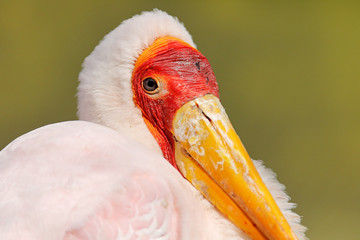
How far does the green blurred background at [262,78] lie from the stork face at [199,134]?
1.87 metres

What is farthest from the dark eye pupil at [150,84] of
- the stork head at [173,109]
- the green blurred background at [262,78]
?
the green blurred background at [262,78]

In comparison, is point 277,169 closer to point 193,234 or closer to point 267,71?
point 267,71

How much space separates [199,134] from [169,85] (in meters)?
0.14

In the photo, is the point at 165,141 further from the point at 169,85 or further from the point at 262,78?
the point at 262,78

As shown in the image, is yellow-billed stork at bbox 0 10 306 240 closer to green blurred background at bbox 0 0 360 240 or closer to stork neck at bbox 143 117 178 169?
stork neck at bbox 143 117 178 169

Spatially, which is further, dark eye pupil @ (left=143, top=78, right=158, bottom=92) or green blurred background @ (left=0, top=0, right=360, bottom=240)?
green blurred background @ (left=0, top=0, right=360, bottom=240)

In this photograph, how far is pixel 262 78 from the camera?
339cm

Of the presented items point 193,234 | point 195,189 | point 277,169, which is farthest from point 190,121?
point 277,169

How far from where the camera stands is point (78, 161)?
1.05m

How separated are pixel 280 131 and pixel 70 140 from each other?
2424mm

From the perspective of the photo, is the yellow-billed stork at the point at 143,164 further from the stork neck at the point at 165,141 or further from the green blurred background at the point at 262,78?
the green blurred background at the point at 262,78

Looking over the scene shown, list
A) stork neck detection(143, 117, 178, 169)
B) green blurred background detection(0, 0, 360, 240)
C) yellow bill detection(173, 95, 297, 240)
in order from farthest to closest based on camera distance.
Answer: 1. green blurred background detection(0, 0, 360, 240)
2. stork neck detection(143, 117, 178, 169)
3. yellow bill detection(173, 95, 297, 240)

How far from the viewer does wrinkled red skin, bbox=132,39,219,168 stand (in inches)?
49.3

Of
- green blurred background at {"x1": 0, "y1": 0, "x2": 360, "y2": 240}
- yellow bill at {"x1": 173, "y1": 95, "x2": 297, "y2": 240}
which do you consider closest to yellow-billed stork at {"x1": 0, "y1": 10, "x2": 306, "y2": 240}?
yellow bill at {"x1": 173, "y1": 95, "x2": 297, "y2": 240}
